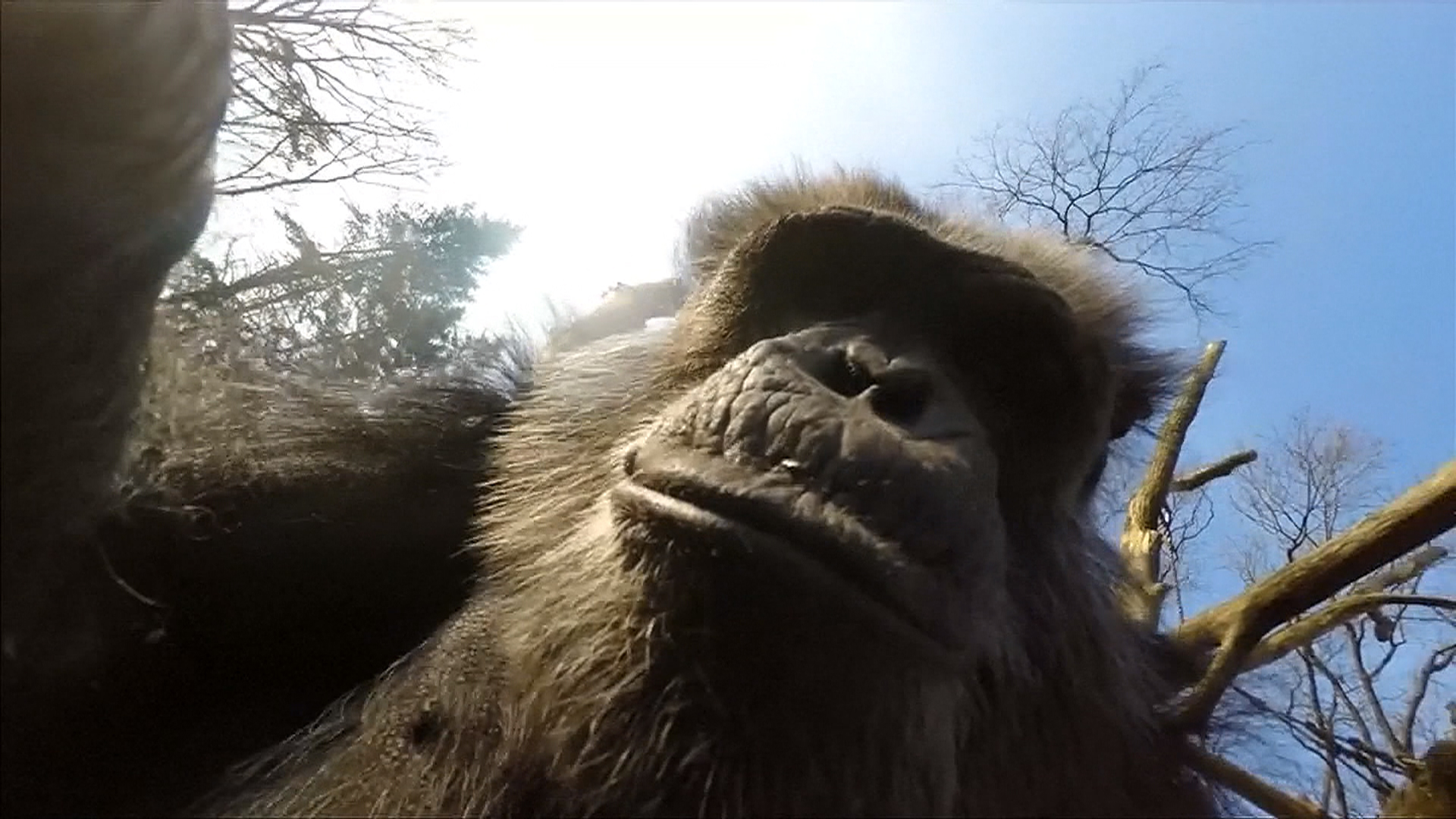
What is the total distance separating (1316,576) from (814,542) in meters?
0.85

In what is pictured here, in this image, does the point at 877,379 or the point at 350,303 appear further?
the point at 350,303

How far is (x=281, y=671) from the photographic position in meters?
1.10

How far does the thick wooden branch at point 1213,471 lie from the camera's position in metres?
1.43

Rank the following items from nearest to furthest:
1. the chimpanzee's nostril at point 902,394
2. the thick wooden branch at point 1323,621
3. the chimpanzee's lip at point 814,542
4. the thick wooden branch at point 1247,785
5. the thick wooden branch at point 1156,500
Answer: the chimpanzee's lip at point 814,542 < the chimpanzee's nostril at point 902,394 < the thick wooden branch at point 1247,785 < the thick wooden branch at point 1323,621 < the thick wooden branch at point 1156,500

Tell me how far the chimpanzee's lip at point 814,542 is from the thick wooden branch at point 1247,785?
0.50m

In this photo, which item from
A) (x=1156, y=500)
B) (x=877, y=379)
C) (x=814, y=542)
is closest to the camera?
(x=814, y=542)

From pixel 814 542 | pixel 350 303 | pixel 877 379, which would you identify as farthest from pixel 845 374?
pixel 350 303

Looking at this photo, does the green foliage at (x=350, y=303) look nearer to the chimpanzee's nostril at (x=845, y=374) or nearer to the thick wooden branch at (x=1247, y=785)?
the chimpanzee's nostril at (x=845, y=374)

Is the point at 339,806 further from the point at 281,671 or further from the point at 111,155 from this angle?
the point at 111,155

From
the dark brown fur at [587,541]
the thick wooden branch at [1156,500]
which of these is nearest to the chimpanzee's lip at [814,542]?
the dark brown fur at [587,541]

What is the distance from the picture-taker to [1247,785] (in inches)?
48.4

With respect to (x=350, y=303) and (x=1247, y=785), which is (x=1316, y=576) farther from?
(x=350, y=303)

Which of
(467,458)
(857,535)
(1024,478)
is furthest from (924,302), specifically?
(467,458)

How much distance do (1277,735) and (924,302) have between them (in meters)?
0.56
